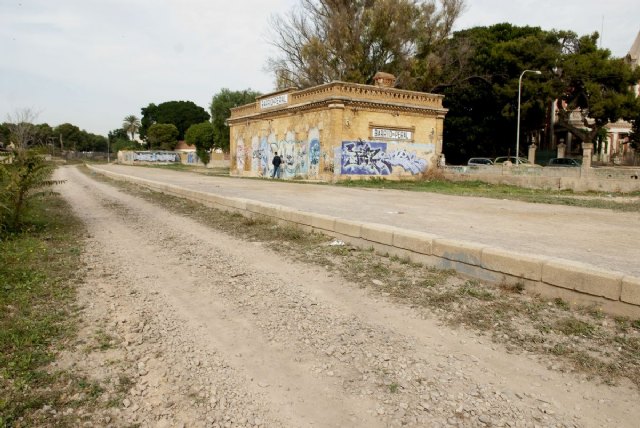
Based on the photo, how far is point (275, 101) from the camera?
2762 cm

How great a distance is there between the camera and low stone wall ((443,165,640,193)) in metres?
17.8

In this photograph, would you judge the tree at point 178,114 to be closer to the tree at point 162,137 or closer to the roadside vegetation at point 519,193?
the tree at point 162,137

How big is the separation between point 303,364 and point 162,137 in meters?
85.6

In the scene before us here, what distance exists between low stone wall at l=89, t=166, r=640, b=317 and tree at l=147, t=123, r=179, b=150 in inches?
3185

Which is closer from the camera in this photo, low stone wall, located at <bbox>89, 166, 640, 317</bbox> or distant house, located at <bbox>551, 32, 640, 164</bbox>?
low stone wall, located at <bbox>89, 166, 640, 317</bbox>

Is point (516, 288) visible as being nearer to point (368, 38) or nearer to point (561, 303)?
point (561, 303)

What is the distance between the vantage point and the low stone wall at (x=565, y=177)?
58.2 feet

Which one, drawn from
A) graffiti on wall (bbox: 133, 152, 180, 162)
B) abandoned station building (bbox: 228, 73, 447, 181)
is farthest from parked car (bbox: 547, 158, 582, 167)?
graffiti on wall (bbox: 133, 152, 180, 162)

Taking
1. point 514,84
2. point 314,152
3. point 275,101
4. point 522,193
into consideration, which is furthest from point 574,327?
point 514,84

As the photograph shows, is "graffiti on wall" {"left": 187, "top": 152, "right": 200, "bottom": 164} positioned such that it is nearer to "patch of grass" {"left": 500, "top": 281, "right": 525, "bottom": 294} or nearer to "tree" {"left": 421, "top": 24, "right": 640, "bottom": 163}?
"tree" {"left": 421, "top": 24, "right": 640, "bottom": 163}

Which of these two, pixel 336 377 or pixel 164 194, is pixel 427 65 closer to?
pixel 164 194

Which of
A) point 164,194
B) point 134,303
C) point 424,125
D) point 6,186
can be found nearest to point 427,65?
point 424,125

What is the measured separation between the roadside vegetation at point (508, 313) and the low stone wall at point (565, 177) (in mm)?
15196

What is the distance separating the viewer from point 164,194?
16938 millimetres
